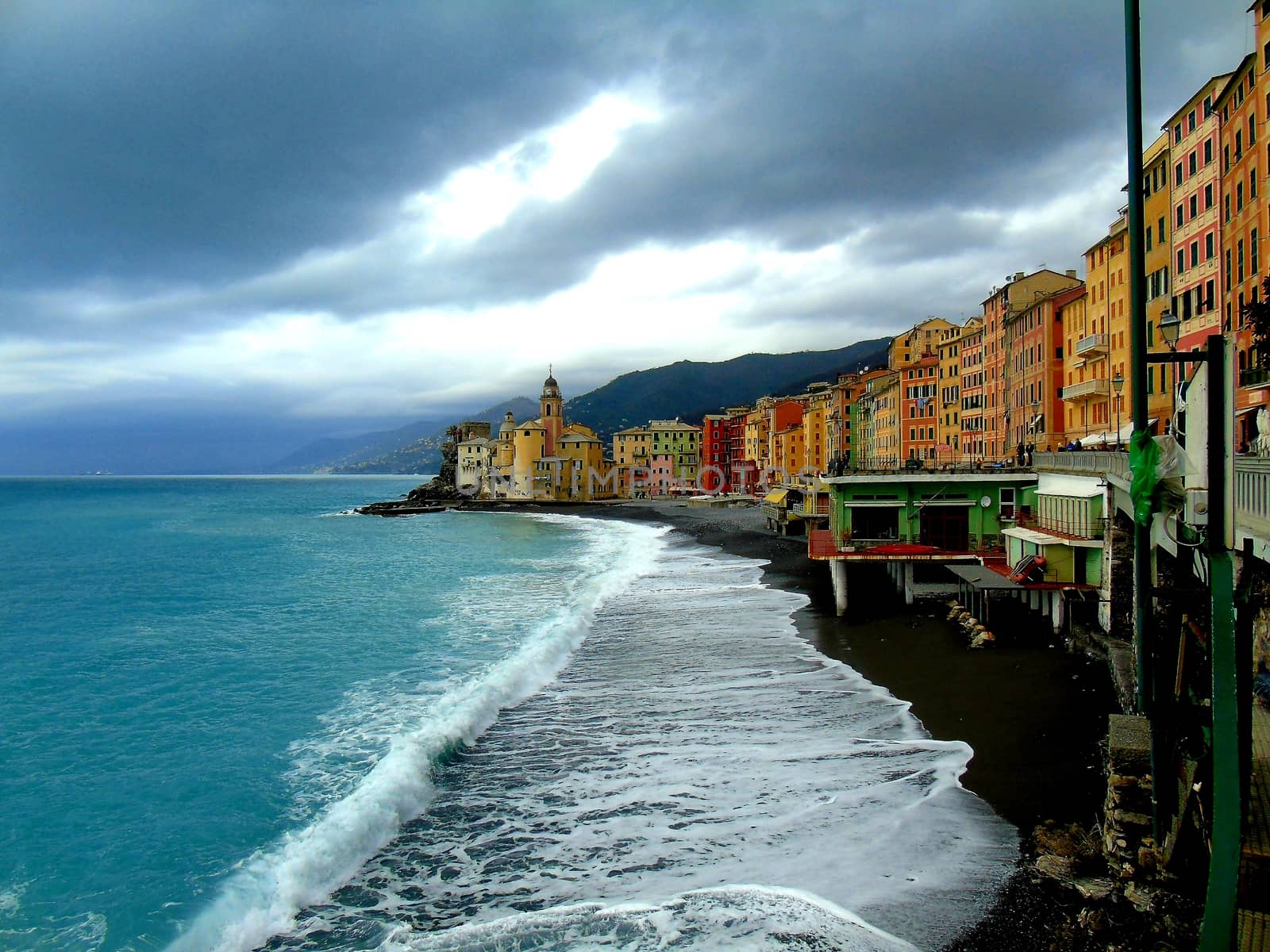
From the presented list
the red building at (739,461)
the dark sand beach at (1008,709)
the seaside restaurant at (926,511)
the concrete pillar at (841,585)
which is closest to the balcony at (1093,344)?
the seaside restaurant at (926,511)

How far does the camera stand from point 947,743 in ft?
51.0

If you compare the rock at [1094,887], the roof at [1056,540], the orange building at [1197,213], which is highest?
the orange building at [1197,213]

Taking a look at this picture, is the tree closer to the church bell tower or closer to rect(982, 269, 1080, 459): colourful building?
rect(982, 269, 1080, 459): colourful building

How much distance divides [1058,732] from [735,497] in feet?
301

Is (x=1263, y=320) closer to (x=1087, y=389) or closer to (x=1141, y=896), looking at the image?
(x=1141, y=896)

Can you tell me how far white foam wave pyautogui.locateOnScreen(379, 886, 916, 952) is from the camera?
934cm

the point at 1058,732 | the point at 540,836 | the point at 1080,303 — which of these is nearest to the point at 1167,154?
the point at 1080,303

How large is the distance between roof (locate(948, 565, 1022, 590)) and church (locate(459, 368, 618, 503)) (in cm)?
10341

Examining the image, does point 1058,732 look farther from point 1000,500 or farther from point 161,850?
point 1000,500

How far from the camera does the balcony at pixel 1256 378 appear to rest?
2428 cm

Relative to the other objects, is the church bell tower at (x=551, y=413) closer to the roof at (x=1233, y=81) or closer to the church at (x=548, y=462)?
the church at (x=548, y=462)

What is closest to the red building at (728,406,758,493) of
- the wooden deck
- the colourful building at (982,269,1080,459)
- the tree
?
the colourful building at (982,269,1080,459)

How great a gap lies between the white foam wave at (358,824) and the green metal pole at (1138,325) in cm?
1054

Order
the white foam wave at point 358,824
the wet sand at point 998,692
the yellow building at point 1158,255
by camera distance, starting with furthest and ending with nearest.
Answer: the yellow building at point 1158,255 → the wet sand at point 998,692 → the white foam wave at point 358,824
